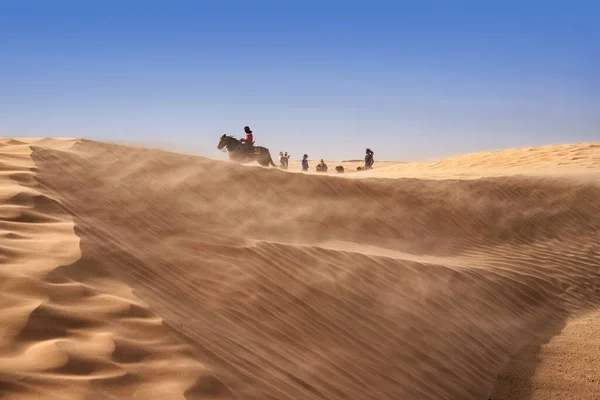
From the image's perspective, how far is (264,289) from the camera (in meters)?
4.86

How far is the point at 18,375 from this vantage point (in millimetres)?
2416

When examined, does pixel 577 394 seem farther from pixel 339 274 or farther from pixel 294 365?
pixel 294 365

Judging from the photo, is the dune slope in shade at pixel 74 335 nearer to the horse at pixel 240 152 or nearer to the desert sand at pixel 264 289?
the desert sand at pixel 264 289

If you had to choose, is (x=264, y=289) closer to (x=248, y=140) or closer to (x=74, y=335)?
(x=74, y=335)

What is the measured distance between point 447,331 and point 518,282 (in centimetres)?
287

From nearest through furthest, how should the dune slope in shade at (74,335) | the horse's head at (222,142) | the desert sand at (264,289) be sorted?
the dune slope in shade at (74,335) < the desert sand at (264,289) < the horse's head at (222,142)

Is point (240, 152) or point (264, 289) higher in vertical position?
point (240, 152)

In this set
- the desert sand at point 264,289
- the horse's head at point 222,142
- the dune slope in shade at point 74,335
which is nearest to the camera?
the dune slope in shade at point 74,335

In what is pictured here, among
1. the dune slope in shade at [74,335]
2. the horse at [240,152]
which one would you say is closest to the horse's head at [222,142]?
the horse at [240,152]

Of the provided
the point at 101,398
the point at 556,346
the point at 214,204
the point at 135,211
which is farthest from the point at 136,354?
the point at 556,346

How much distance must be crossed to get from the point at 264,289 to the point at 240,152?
16.1 meters

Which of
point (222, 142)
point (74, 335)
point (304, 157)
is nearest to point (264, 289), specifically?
point (74, 335)

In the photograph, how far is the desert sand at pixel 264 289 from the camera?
2918 millimetres

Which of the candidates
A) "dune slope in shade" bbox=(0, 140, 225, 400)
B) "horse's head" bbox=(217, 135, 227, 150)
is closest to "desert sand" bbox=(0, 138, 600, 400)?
"dune slope in shade" bbox=(0, 140, 225, 400)
